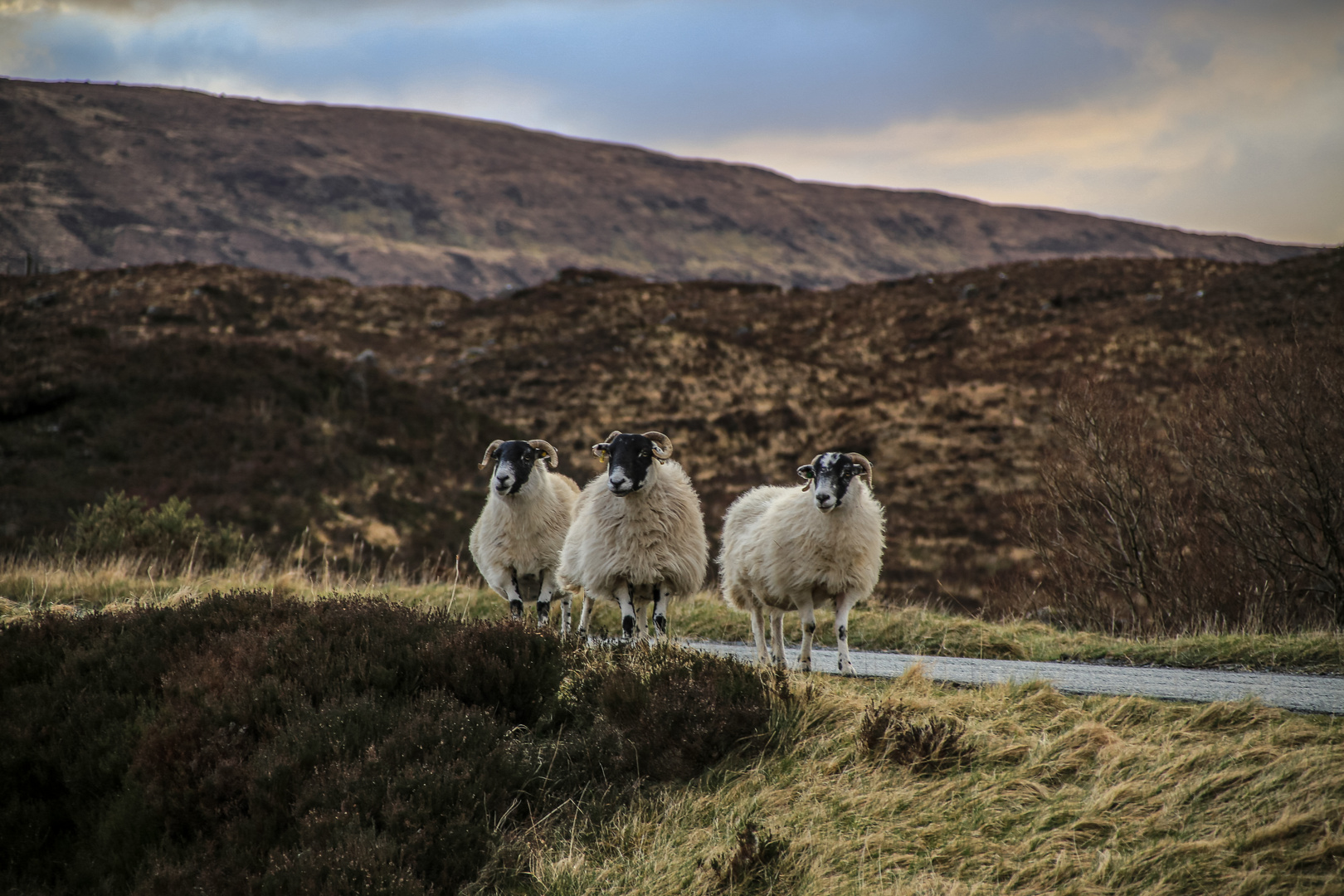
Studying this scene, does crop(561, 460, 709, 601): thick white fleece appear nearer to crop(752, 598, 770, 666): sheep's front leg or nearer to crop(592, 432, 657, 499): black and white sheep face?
crop(592, 432, 657, 499): black and white sheep face

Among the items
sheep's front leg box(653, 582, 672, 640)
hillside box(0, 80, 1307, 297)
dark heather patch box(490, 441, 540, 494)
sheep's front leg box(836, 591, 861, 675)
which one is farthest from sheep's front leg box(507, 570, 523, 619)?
hillside box(0, 80, 1307, 297)

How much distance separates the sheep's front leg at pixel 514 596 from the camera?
936 centimetres

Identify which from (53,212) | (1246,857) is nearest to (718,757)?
(1246,857)

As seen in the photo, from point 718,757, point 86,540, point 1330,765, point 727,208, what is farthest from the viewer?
point 727,208

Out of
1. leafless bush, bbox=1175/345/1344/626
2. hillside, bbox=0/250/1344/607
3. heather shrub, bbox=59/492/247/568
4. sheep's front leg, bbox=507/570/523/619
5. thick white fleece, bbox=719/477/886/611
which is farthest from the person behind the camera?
hillside, bbox=0/250/1344/607

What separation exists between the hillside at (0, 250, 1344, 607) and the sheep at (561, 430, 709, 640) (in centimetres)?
979

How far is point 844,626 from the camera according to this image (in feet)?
25.8

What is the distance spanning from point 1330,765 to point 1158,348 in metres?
33.3

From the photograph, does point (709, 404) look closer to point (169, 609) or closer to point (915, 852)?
point (169, 609)

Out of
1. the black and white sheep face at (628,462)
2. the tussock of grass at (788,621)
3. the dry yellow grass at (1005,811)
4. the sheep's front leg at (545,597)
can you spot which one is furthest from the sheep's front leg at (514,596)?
the dry yellow grass at (1005,811)

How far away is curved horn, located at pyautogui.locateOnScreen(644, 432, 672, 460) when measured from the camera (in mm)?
9055

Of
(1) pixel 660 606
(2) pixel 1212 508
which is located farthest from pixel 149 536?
(2) pixel 1212 508

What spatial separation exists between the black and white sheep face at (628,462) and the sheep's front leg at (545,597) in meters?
1.73

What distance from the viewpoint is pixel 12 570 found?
37.2 feet
